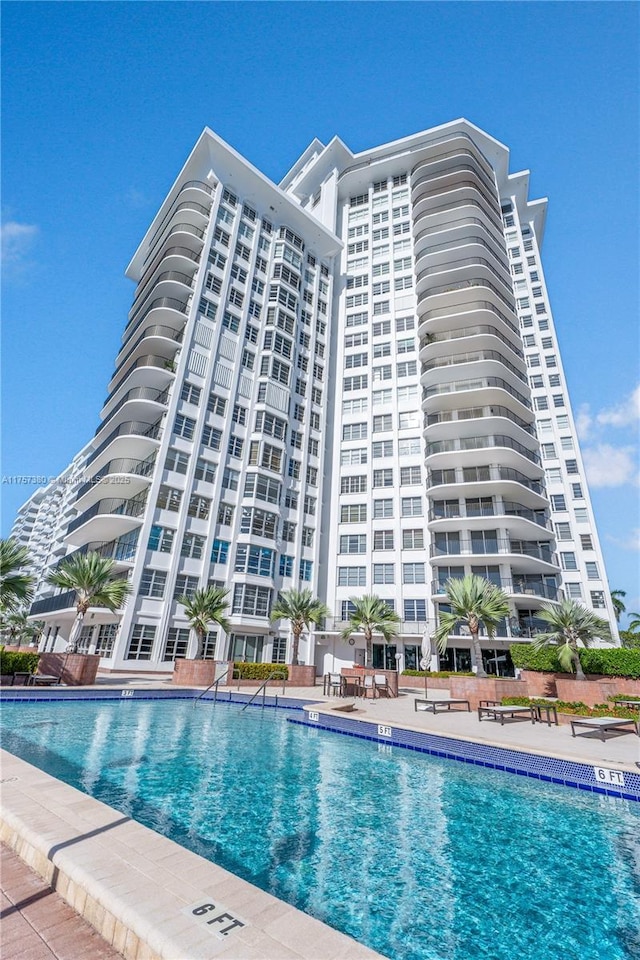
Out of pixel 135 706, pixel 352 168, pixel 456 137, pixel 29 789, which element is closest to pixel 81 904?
pixel 29 789

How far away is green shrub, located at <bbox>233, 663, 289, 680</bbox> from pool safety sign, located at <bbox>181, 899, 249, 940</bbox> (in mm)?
23336

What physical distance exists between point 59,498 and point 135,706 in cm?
9051

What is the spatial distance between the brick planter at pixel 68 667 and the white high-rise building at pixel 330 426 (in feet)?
25.6

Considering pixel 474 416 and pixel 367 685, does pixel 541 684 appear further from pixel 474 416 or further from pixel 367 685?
pixel 474 416

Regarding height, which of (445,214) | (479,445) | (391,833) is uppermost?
(445,214)

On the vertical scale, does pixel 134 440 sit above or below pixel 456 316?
below

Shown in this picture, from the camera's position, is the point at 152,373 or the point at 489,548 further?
the point at 489,548

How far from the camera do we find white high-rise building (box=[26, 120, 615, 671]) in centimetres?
3244

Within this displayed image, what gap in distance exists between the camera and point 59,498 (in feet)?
306

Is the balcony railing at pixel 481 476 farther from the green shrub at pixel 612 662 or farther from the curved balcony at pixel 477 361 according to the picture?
the green shrub at pixel 612 662

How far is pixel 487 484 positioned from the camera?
35.0 meters

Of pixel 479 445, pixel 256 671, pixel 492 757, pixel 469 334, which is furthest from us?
pixel 469 334

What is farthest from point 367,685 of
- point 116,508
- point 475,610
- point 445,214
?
point 445,214

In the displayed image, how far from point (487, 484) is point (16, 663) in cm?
3135
